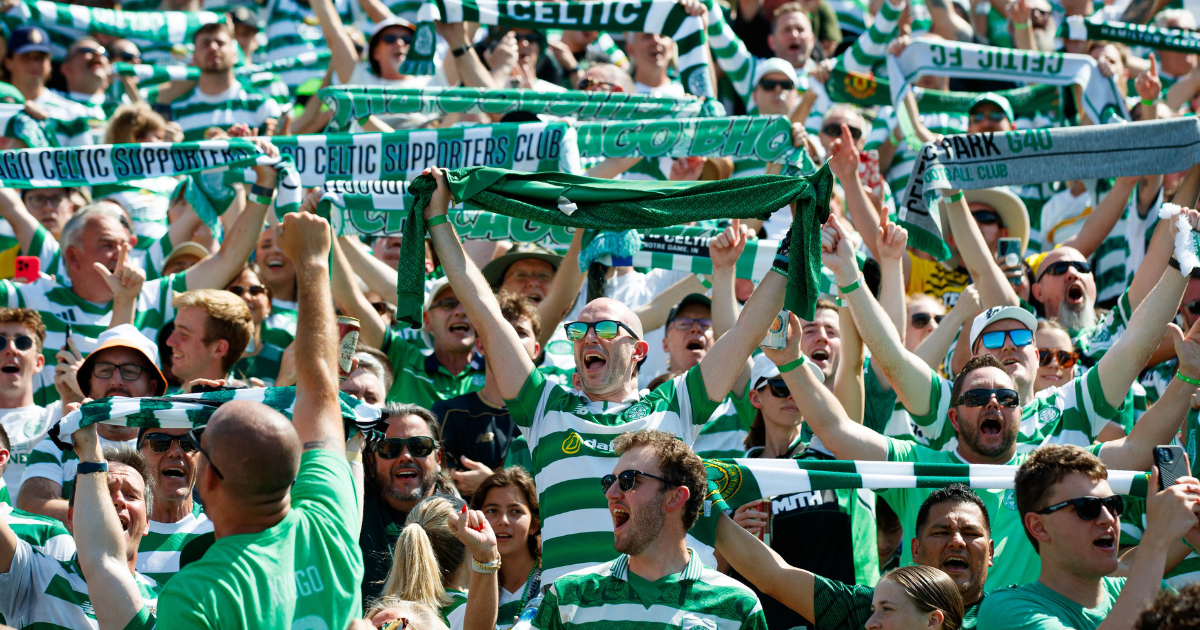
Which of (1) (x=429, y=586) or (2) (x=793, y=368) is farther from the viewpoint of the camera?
(2) (x=793, y=368)

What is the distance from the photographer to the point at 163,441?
5852 millimetres

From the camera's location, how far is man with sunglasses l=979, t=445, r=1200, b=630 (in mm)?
4453

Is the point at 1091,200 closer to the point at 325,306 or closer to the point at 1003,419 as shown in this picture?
the point at 1003,419

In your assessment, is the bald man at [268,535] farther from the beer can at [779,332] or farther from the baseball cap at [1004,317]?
the baseball cap at [1004,317]

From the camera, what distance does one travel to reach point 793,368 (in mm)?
5848

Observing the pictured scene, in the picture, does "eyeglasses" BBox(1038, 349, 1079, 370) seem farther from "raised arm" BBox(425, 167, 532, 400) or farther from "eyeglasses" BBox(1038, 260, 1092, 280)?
"raised arm" BBox(425, 167, 532, 400)

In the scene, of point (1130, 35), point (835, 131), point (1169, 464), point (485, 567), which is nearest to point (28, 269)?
point (485, 567)

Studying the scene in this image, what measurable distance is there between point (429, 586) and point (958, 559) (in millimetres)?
2077

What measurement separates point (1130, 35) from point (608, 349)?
631cm

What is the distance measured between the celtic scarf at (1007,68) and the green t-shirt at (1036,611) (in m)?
5.56

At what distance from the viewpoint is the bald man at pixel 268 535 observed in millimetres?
3492

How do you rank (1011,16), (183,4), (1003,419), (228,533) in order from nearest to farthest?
(228,533) < (1003,419) < (1011,16) < (183,4)

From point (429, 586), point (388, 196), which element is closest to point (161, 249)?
point (388, 196)

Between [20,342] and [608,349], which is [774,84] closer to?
[608,349]
